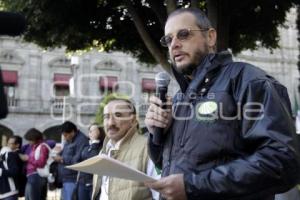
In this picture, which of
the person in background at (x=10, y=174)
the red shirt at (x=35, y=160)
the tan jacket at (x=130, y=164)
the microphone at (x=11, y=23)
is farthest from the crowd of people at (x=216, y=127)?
the red shirt at (x=35, y=160)

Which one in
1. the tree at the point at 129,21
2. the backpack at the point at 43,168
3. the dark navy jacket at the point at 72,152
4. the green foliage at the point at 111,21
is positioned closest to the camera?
the dark navy jacket at the point at 72,152

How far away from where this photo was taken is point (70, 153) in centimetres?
838

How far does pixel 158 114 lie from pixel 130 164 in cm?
192

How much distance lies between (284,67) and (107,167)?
44.3m

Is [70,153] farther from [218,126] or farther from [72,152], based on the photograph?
[218,126]

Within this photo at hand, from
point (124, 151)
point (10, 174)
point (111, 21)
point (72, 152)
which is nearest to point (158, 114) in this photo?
point (124, 151)

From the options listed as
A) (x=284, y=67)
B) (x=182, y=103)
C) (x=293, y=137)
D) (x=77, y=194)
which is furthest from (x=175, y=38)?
(x=284, y=67)

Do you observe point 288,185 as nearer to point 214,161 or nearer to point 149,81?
point 214,161

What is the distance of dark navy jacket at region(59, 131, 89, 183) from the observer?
831 centimetres

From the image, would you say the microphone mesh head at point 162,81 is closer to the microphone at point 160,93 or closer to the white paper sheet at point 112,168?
the microphone at point 160,93

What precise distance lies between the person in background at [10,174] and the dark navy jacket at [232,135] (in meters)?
6.58

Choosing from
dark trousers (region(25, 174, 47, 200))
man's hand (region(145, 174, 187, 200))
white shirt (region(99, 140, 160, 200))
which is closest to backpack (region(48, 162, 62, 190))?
dark trousers (region(25, 174, 47, 200))

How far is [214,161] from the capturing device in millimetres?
2076

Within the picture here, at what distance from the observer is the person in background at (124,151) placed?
397 centimetres
